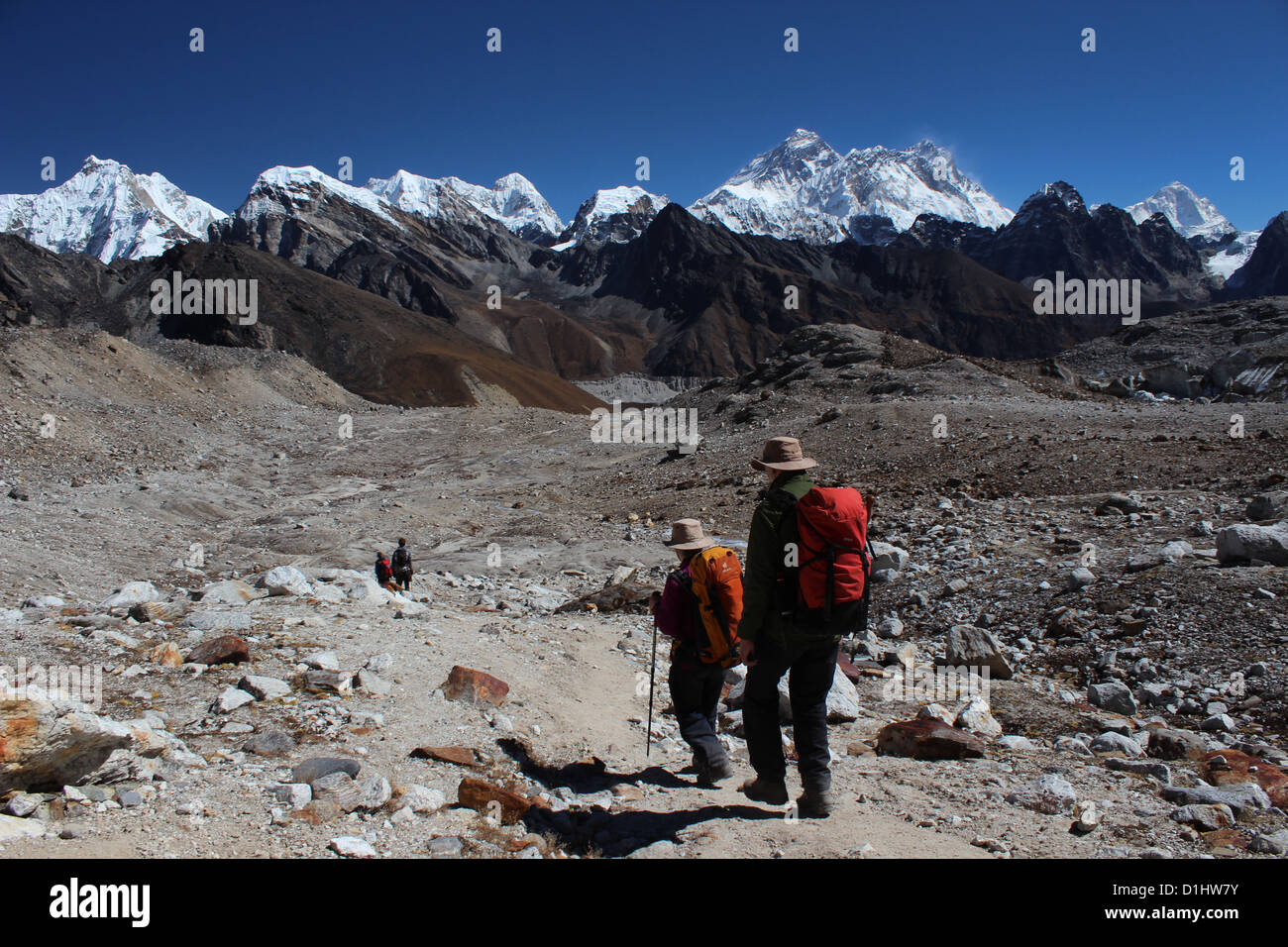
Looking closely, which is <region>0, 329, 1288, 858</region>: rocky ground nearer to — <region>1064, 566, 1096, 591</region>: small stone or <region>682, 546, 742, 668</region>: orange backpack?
<region>1064, 566, 1096, 591</region>: small stone

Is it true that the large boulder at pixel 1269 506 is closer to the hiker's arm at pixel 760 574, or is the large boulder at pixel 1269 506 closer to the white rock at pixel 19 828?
the hiker's arm at pixel 760 574

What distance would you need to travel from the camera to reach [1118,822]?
3738 mm

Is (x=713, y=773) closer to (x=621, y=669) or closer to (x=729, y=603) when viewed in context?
(x=729, y=603)

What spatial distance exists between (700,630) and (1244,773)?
322 cm

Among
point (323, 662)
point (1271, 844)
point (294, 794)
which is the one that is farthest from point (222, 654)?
point (1271, 844)

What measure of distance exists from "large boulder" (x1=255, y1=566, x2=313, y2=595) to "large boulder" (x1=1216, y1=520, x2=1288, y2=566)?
9436 mm

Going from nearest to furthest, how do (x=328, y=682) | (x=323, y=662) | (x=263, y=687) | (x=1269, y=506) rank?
(x=263, y=687), (x=328, y=682), (x=323, y=662), (x=1269, y=506)

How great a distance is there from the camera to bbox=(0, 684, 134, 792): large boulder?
124 inches

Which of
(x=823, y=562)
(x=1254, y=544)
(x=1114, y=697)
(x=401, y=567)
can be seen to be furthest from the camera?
(x=401, y=567)

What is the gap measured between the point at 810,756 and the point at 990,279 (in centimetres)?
20717

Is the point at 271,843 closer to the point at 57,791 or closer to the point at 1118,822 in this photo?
the point at 57,791

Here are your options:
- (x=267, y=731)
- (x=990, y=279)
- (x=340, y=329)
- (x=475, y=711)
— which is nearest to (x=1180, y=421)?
(x=475, y=711)

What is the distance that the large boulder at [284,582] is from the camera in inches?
315

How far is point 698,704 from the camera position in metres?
4.60
